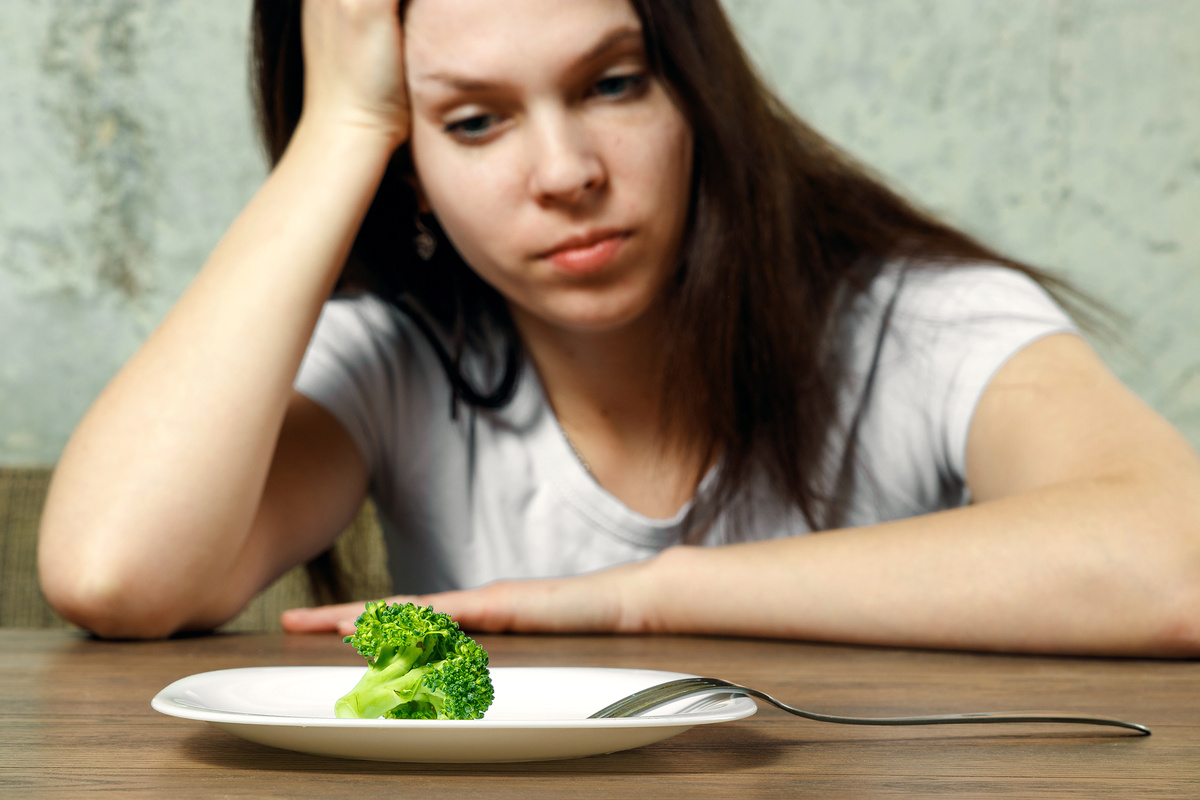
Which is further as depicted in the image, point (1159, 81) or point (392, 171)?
point (1159, 81)

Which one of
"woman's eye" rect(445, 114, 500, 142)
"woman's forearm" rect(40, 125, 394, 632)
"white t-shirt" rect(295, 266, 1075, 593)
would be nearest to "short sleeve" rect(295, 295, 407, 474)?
Result: "white t-shirt" rect(295, 266, 1075, 593)

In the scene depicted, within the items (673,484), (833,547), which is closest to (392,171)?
(673,484)

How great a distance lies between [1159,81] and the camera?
198 centimetres

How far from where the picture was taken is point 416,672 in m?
0.43

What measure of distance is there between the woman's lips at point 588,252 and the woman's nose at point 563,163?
0.14ft

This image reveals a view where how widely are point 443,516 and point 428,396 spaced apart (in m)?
0.14

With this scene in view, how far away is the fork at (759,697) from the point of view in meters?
0.43

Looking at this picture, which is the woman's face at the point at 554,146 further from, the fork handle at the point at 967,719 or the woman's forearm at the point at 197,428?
the fork handle at the point at 967,719

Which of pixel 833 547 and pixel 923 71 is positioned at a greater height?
pixel 923 71

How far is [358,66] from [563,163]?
0.83ft

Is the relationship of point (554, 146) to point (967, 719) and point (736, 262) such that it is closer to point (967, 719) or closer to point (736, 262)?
point (736, 262)

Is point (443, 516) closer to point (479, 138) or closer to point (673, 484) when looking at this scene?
point (673, 484)

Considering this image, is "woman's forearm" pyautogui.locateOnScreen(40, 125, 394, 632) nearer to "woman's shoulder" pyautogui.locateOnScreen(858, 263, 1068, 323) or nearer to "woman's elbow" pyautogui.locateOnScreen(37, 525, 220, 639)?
"woman's elbow" pyautogui.locateOnScreen(37, 525, 220, 639)

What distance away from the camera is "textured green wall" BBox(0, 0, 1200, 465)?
1.85 m
